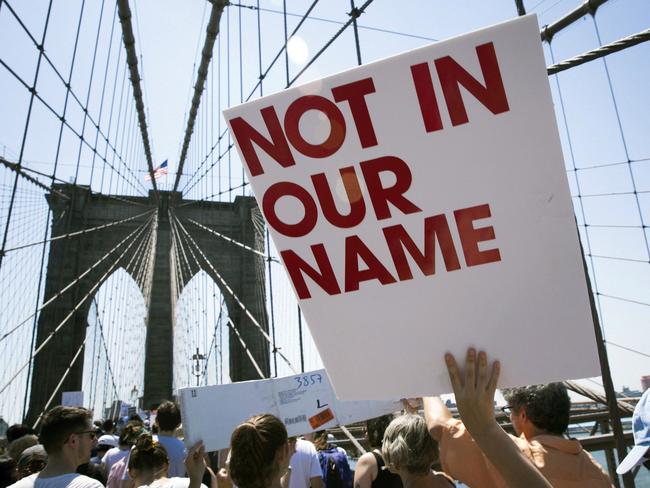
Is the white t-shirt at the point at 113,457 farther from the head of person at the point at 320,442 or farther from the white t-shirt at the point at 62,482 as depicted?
the white t-shirt at the point at 62,482

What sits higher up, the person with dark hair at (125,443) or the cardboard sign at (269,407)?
the cardboard sign at (269,407)

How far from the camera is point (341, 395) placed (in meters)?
0.73

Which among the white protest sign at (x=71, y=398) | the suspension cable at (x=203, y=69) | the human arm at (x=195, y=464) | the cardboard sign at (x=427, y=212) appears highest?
the suspension cable at (x=203, y=69)

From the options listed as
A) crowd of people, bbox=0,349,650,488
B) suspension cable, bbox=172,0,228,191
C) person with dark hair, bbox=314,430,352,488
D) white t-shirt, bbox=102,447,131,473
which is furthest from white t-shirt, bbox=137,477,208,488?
suspension cable, bbox=172,0,228,191

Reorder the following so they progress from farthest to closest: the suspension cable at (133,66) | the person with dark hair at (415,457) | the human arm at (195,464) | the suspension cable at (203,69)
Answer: the suspension cable at (133,66)
the suspension cable at (203,69)
the human arm at (195,464)
the person with dark hair at (415,457)

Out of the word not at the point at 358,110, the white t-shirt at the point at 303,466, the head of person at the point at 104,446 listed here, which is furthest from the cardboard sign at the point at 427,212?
the head of person at the point at 104,446

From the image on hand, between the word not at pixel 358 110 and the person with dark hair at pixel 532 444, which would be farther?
the person with dark hair at pixel 532 444

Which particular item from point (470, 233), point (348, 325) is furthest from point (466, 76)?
point (348, 325)

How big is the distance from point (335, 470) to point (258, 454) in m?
1.18

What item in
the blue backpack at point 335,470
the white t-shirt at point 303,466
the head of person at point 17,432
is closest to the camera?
the white t-shirt at point 303,466

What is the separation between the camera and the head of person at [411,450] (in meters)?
1.19

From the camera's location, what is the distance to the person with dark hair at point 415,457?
119 cm

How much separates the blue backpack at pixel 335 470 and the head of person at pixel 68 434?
0.88m

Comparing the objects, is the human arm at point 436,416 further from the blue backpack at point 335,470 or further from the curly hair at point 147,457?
the blue backpack at point 335,470
